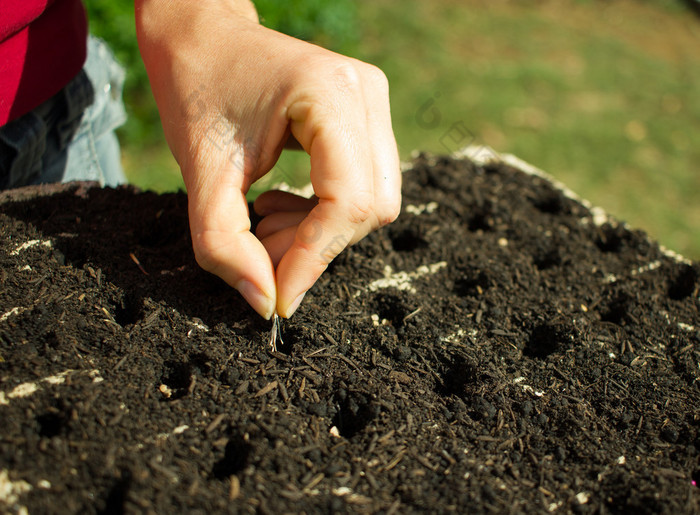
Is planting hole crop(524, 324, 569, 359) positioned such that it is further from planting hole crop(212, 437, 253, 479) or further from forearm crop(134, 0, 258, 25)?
forearm crop(134, 0, 258, 25)

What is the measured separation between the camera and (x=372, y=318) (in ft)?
5.93

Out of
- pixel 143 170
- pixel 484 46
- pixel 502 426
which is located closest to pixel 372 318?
pixel 502 426

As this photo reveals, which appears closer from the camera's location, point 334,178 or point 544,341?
point 334,178

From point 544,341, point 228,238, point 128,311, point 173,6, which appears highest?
point 173,6

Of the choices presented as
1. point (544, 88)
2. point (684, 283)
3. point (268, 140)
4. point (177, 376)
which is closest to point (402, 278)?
point (268, 140)

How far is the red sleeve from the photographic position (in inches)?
70.7

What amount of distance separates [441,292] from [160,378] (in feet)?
3.14

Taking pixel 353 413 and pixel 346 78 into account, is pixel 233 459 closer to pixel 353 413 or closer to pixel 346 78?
pixel 353 413

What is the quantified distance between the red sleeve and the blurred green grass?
2488 millimetres

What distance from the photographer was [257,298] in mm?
1533

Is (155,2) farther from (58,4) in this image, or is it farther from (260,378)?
(260,378)

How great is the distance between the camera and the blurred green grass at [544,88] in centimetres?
519

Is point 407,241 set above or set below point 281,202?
below

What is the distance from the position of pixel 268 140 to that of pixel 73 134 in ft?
3.90
